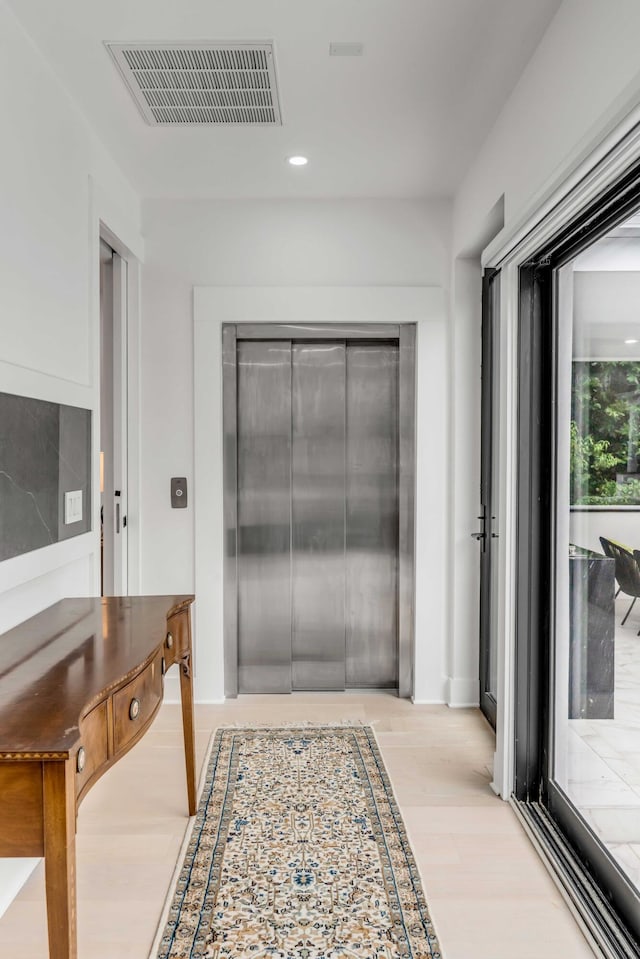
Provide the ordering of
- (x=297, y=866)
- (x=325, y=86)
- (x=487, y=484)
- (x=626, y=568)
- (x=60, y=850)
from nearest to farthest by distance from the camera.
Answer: (x=60, y=850) < (x=626, y=568) < (x=297, y=866) < (x=325, y=86) < (x=487, y=484)

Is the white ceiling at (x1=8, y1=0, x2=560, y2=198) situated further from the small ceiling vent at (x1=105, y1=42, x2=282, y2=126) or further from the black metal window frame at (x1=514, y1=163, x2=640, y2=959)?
the black metal window frame at (x1=514, y1=163, x2=640, y2=959)

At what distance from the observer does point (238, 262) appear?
3.45m

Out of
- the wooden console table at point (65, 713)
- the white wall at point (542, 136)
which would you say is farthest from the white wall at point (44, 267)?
the white wall at point (542, 136)

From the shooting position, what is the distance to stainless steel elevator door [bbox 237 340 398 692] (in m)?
3.58

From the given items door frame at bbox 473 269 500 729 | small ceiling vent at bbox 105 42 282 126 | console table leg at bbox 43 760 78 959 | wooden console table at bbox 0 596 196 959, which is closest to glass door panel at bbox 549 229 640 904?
door frame at bbox 473 269 500 729

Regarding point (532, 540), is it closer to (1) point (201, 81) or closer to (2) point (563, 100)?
(2) point (563, 100)

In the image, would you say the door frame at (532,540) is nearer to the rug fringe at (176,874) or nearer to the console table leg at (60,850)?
the rug fringe at (176,874)

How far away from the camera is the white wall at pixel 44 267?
1.95 meters

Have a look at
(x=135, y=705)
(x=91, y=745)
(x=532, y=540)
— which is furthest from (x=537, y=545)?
(x=91, y=745)

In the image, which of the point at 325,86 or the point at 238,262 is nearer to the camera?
the point at 325,86

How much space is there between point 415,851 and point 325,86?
2.56 m

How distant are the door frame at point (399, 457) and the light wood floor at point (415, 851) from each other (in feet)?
1.22

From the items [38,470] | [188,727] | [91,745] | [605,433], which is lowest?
[188,727]

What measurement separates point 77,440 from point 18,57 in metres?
1.20
